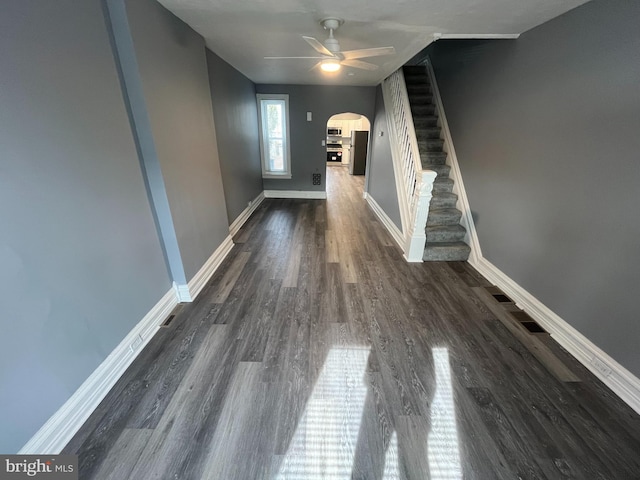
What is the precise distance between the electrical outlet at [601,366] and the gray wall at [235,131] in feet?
13.1

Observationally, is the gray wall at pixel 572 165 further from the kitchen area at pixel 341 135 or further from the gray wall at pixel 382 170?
the kitchen area at pixel 341 135

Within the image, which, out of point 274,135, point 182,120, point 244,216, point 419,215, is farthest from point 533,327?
point 274,135

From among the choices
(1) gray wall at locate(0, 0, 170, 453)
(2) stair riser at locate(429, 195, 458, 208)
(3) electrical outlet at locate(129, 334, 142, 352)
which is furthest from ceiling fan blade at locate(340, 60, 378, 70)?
(3) electrical outlet at locate(129, 334, 142, 352)

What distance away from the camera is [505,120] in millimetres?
2643

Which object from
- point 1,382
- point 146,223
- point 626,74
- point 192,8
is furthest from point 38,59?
point 626,74

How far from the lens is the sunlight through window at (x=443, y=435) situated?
50.0 inches

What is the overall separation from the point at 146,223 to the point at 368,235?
2895 mm

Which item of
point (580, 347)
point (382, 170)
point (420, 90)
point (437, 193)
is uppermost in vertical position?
point (420, 90)

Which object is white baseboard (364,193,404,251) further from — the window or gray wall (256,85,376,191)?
the window

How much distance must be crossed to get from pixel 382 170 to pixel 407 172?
126 cm

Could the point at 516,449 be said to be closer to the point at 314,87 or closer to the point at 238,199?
the point at 238,199

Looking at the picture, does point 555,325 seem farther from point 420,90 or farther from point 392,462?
point 420,90

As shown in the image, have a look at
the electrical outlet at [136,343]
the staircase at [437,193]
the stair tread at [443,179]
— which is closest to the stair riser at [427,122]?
the staircase at [437,193]

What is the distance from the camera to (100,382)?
5.10 ft
